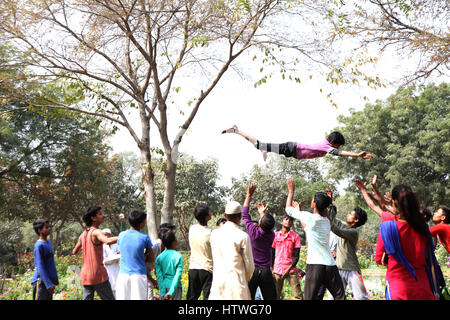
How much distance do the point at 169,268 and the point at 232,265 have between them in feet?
4.84

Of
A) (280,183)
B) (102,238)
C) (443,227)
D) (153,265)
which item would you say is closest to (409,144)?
(280,183)

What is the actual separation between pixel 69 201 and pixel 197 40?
759 inches

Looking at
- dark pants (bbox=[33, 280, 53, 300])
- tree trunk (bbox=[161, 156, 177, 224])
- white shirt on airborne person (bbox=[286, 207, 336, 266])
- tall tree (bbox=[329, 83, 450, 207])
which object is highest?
tall tree (bbox=[329, 83, 450, 207])

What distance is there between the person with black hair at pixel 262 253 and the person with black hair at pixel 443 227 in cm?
214

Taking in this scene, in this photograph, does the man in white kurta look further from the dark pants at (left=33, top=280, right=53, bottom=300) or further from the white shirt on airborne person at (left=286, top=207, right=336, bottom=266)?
the dark pants at (left=33, top=280, right=53, bottom=300)

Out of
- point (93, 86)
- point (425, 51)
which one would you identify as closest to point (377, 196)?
point (425, 51)

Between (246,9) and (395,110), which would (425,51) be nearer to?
(246,9)

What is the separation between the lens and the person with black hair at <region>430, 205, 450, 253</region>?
5957 millimetres

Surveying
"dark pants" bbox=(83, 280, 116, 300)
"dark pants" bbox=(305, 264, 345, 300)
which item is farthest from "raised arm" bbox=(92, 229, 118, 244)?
"dark pants" bbox=(305, 264, 345, 300)

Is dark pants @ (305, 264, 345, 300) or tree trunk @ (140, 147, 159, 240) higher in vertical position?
tree trunk @ (140, 147, 159, 240)

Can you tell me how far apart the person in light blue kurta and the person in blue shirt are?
1655 millimetres

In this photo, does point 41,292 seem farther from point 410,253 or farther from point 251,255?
point 410,253

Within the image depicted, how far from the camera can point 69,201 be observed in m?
27.8

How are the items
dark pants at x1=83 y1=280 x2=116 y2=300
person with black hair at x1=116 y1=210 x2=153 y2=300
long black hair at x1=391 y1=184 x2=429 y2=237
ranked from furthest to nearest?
dark pants at x1=83 y1=280 x2=116 y2=300, person with black hair at x1=116 y1=210 x2=153 y2=300, long black hair at x1=391 y1=184 x2=429 y2=237
